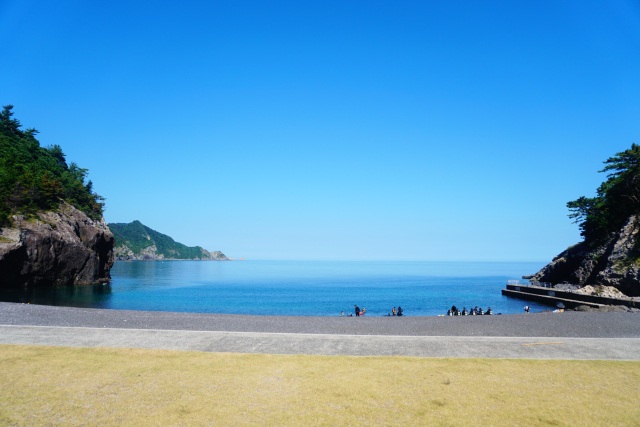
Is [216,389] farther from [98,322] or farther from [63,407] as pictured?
[98,322]

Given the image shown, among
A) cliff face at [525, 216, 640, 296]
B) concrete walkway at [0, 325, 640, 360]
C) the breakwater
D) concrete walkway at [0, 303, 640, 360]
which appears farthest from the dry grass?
cliff face at [525, 216, 640, 296]

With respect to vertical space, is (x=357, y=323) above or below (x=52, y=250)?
below

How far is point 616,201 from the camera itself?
6556 centimetres

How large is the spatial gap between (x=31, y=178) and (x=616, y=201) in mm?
94289

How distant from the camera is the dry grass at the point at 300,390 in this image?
8938 millimetres

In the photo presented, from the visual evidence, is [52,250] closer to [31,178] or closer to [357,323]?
[31,178]

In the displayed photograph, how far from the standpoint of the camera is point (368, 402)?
392 inches

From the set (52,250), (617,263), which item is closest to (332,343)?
(617,263)

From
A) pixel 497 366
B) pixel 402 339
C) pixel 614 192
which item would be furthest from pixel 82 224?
pixel 614 192

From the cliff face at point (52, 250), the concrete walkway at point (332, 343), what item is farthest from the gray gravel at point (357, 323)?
the cliff face at point (52, 250)

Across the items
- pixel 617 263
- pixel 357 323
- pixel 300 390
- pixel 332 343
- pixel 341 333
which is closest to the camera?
pixel 300 390

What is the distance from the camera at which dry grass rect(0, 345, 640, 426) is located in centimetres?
894

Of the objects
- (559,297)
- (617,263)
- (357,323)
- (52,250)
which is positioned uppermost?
(52,250)

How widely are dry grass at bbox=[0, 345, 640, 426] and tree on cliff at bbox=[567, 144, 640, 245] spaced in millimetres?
59968
